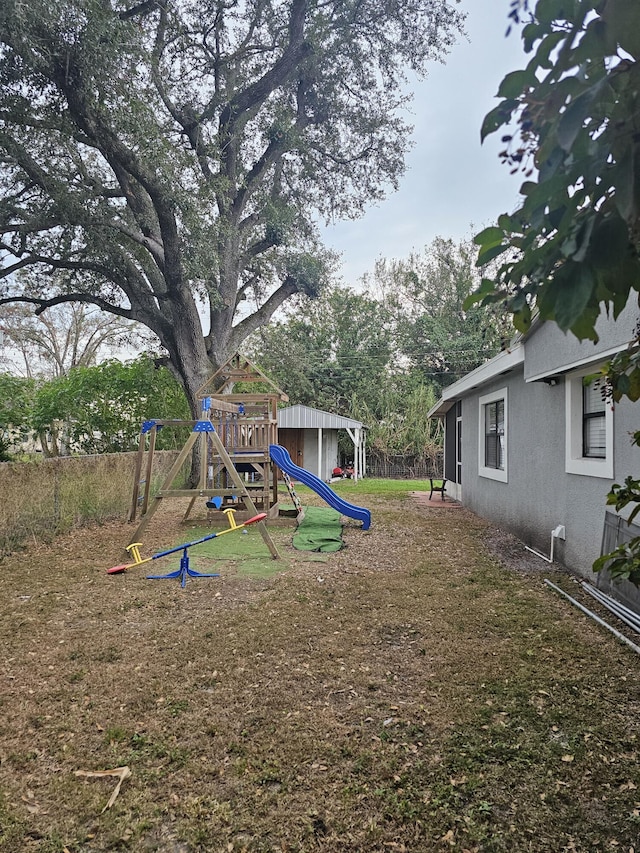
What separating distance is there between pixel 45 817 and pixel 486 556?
5689mm

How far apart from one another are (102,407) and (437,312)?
2223 cm

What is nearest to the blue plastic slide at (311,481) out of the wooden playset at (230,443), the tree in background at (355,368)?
the wooden playset at (230,443)

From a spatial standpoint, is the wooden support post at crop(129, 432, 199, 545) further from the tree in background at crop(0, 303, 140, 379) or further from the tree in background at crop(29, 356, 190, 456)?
the tree in background at crop(0, 303, 140, 379)

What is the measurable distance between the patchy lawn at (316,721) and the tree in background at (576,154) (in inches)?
79.6

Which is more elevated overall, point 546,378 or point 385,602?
point 546,378

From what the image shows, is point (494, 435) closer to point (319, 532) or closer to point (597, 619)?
point (319, 532)

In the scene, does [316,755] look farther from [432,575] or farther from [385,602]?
[432,575]

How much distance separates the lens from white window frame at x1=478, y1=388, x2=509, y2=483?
802cm

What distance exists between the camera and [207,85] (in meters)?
12.7

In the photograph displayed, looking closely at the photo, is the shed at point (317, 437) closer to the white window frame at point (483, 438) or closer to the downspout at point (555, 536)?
the white window frame at point (483, 438)

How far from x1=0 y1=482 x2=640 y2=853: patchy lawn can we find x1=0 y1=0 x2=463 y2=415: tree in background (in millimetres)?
7651

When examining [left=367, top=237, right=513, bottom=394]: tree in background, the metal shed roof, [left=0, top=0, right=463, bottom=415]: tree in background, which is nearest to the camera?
[left=0, top=0, right=463, bottom=415]: tree in background

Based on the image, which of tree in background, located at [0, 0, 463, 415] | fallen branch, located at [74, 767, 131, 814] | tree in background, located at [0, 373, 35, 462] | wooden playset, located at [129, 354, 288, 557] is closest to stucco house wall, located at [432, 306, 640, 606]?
fallen branch, located at [74, 767, 131, 814]

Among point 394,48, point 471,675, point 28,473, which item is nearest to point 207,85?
point 394,48
